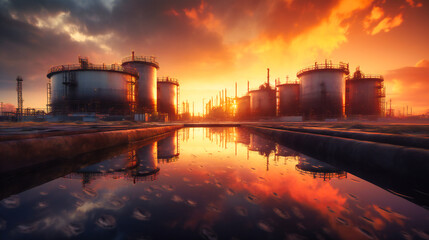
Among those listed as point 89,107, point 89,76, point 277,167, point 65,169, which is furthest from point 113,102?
point 277,167

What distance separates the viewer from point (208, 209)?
1753mm

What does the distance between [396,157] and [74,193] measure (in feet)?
14.6

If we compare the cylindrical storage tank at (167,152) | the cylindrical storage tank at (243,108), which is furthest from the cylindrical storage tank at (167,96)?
the cylindrical storage tank at (167,152)

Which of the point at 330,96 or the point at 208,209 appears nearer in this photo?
the point at 208,209

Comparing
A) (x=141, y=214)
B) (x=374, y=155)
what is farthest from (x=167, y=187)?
(x=374, y=155)

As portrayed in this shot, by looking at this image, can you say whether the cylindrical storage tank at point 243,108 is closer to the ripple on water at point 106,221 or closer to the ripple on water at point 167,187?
the ripple on water at point 167,187

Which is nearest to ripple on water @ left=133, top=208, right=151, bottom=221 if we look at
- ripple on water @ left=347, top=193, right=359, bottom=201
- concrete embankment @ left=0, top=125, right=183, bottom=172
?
ripple on water @ left=347, top=193, right=359, bottom=201

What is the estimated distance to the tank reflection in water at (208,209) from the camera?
135 centimetres

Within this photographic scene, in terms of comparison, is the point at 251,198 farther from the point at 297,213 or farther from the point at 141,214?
the point at 141,214

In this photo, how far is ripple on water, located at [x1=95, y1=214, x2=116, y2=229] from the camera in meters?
1.41

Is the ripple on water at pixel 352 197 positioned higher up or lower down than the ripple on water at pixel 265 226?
lower down

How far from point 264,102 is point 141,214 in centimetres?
3830

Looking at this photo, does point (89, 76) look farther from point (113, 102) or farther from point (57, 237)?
point (57, 237)

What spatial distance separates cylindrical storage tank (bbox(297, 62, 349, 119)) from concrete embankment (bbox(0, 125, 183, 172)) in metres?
27.1
